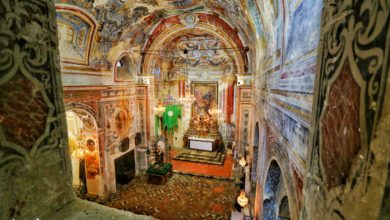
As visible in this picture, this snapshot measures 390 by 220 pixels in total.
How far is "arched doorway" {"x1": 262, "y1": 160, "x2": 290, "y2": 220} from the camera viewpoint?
3355 mm

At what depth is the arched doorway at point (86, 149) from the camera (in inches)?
262

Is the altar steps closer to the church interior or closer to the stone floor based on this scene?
the church interior

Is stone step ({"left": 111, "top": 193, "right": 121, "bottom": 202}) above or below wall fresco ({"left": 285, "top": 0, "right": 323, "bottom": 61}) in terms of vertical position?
below

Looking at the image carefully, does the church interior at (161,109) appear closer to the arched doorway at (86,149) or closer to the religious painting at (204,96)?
the arched doorway at (86,149)

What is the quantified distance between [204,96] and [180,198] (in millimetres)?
7377

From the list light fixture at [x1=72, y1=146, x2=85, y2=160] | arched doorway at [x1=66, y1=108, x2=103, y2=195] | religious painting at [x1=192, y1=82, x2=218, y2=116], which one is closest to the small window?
arched doorway at [x1=66, y1=108, x2=103, y2=195]

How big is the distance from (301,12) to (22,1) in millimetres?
2331

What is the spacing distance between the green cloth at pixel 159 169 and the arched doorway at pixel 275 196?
570 centimetres

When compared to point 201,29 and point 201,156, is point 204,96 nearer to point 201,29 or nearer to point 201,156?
point 201,156

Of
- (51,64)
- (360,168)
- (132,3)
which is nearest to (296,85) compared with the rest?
(360,168)

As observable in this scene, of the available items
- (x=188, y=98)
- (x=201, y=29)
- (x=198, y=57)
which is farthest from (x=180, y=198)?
(x=198, y=57)

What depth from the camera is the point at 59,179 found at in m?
1.08

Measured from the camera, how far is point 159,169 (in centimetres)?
869

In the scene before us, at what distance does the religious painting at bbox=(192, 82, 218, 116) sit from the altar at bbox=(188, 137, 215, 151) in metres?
1.95
